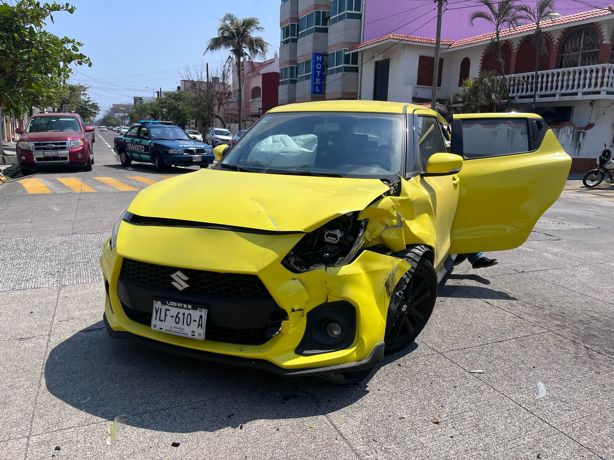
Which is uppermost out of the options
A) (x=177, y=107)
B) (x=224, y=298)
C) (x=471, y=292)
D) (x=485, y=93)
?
(x=177, y=107)

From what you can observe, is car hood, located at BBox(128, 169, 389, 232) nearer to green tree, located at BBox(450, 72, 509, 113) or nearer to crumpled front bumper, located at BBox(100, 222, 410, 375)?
crumpled front bumper, located at BBox(100, 222, 410, 375)

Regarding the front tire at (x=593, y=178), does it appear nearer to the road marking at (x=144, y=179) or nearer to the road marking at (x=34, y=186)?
the road marking at (x=144, y=179)

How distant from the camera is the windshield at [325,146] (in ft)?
12.4

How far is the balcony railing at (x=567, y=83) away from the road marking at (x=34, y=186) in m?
20.0

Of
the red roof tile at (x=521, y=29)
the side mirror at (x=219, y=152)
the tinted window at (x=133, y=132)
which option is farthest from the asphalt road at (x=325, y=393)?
the red roof tile at (x=521, y=29)

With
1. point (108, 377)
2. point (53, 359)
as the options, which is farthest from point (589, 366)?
point (53, 359)

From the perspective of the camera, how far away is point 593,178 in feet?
58.3

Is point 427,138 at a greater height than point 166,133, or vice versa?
point 427,138

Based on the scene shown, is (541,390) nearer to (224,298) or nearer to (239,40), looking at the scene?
(224,298)

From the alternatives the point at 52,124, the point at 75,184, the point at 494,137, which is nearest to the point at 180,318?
the point at 494,137

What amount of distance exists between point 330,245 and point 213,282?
0.70m

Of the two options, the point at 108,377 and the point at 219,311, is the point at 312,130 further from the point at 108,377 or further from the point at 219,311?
the point at 108,377

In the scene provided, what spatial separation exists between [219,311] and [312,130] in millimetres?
2013

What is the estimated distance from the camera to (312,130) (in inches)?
165
